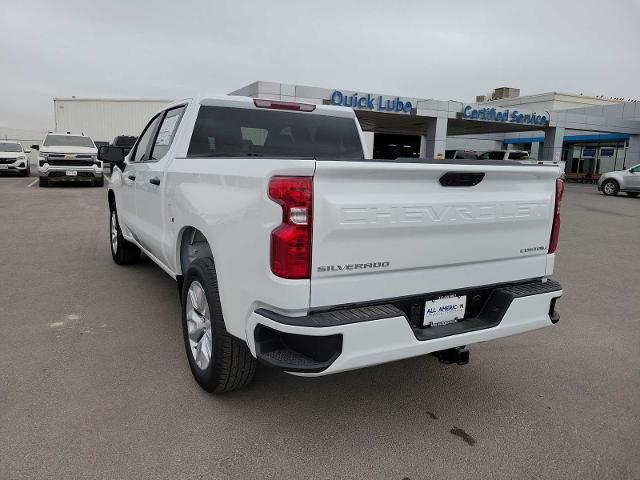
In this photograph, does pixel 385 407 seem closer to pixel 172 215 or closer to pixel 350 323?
pixel 350 323

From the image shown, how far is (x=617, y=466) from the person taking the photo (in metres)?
2.61

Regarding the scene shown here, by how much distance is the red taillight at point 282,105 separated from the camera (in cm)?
433

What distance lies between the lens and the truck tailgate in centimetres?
238

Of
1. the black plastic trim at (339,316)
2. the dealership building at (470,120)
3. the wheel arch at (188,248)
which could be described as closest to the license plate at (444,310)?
the black plastic trim at (339,316)

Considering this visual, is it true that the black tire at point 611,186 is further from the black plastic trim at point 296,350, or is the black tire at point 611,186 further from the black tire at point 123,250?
the black plastic trim at point 296,350

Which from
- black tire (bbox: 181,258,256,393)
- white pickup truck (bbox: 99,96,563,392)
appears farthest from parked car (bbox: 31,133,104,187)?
black tire (bbox: 181,258,256,393)

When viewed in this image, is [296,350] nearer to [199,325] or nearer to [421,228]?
[421,228]

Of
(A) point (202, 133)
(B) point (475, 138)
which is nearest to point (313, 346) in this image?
(A) point (202, 133)

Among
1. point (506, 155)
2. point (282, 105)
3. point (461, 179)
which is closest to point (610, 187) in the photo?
point (506, 155)

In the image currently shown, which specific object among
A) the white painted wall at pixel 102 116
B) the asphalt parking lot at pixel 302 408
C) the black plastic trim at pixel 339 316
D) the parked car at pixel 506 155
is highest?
the white painted wall at pixel 102 116

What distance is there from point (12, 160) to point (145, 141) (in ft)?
69.7

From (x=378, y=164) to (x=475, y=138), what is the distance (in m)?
43.3

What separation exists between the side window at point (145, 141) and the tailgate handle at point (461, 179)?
3.27 metres

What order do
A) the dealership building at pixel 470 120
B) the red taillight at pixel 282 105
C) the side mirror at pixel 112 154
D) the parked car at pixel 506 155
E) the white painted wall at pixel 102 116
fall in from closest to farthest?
1. the red taillight at pixel 282 105
2. the side mirror at pixel 112 154
3. the parked car at pixel 506 155
4. the dealership building at pixel 470 120
5. the white painted wall at pixel 102 116
